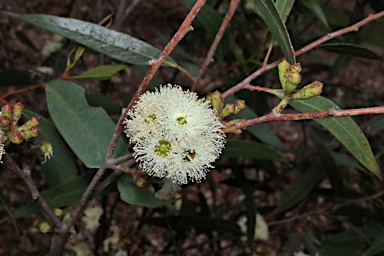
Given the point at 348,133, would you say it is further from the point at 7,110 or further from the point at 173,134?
the point at 7,110

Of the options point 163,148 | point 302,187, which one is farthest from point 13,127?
point 302,187

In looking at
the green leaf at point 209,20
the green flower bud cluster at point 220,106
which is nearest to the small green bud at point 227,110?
the green flower bud cluster at point 220,106

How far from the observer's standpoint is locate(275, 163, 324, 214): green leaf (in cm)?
179

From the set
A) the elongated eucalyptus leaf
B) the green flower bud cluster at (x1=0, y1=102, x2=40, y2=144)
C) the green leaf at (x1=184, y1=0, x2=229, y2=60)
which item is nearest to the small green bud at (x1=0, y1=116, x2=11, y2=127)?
the green flower bud cluster at (x1=0, y1=102, x2=40, y2=144)

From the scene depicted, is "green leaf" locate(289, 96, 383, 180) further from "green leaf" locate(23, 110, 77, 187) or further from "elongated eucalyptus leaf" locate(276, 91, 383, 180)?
"green leaf" locate(23, 110, 77, 187)

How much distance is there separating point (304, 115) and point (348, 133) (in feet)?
1.15

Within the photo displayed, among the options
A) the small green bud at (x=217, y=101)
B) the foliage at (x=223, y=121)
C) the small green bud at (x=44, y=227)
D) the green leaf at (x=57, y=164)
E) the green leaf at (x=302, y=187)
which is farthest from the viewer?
the green leaf at (x=302, y=187)

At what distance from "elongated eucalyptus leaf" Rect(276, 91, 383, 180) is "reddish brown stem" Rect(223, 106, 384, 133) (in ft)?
0.94

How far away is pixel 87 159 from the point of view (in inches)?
41.5

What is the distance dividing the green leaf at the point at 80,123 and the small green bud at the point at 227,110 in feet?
1.04

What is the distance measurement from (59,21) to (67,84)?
141 mm

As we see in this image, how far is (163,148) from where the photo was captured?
83 cm

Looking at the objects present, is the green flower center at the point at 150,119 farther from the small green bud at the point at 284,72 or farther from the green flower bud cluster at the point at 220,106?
the small green bud at the point at 284,72

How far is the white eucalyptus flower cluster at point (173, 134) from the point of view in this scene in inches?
31.8
